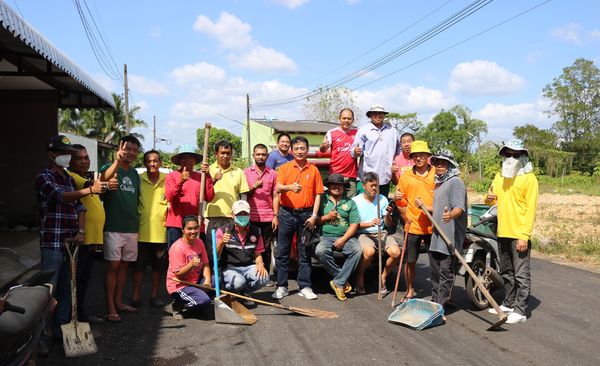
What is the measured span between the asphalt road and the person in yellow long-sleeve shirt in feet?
1.33

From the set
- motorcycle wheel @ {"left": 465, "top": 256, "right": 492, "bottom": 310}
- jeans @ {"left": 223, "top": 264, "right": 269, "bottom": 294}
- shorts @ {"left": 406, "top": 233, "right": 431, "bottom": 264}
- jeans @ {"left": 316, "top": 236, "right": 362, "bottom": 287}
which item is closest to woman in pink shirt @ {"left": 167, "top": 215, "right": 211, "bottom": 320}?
jeans @ {"left": 223, "top": 264, "right": 269, "bottom": 294}

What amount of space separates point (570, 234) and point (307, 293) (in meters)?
8.79

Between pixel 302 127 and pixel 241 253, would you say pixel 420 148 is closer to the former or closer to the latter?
pixel 241 253

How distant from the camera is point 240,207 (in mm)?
6152

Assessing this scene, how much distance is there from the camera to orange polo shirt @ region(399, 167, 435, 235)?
6.26 metres

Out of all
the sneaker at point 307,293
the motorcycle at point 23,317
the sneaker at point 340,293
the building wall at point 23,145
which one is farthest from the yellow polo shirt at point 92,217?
the building wall at point 23,145

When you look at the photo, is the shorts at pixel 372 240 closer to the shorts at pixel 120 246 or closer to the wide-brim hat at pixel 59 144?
the shorts at pixel 120 246

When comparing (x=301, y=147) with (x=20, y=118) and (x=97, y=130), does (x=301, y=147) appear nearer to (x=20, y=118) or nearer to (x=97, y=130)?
(x=20, y=118)

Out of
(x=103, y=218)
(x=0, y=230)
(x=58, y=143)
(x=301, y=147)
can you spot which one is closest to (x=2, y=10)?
(x=58, y=143)

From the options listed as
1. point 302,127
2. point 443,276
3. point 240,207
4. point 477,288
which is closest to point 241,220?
point 240,207

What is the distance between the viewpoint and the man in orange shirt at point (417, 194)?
6.26 m

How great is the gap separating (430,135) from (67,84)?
162ft

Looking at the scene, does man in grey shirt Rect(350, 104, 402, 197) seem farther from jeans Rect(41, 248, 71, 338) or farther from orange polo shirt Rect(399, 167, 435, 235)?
jeans Rect(41, 248, 71, 338)

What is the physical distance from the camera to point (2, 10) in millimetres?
5246
